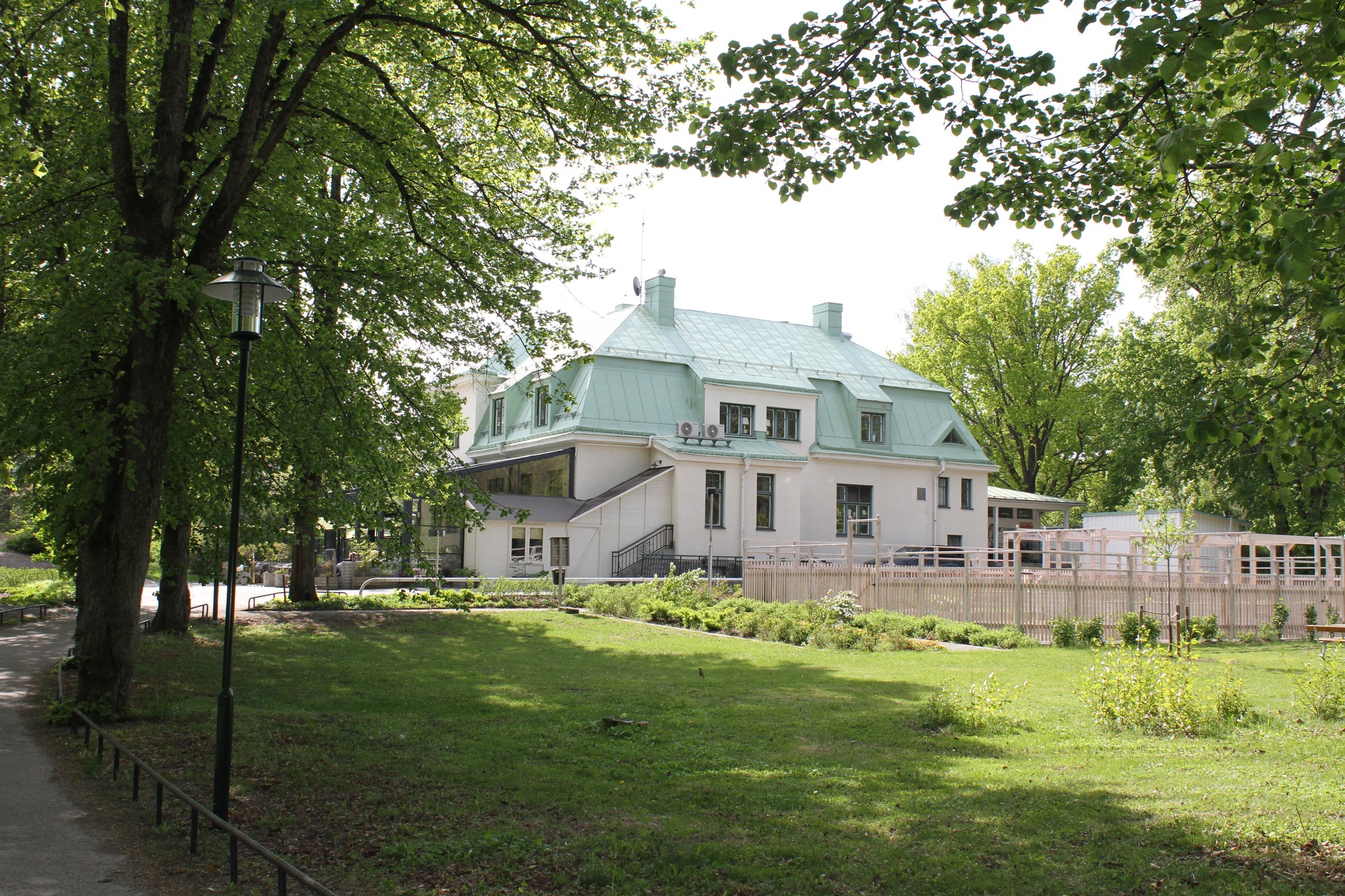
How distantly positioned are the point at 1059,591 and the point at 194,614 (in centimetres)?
2101

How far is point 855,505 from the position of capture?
43.5 m

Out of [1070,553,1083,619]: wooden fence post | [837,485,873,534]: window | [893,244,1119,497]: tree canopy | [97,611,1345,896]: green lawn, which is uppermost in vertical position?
[893,244,1119,497]: tree canopy

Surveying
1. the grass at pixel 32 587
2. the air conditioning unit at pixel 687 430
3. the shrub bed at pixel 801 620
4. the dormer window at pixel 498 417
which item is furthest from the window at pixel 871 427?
the grass at pixel 32 587

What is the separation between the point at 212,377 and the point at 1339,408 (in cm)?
1296

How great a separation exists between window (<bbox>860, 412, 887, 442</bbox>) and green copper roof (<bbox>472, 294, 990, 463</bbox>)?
0.61 feet

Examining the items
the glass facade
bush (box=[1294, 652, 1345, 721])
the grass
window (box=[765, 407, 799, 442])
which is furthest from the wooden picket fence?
the grass

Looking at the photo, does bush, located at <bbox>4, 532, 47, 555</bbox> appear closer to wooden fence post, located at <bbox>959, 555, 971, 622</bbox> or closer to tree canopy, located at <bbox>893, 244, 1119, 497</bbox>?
wooden fence post, located at <bbox>959, 555, 971, 622</bbox>

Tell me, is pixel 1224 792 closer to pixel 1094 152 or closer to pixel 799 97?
pixel 1094 152

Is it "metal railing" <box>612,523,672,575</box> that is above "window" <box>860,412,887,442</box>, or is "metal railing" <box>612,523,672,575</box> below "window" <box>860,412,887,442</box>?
below

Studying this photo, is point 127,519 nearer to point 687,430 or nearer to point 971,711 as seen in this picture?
point 971,711

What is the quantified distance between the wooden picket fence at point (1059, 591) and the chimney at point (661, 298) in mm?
18772

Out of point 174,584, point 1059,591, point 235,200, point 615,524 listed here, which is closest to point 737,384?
point 615,524

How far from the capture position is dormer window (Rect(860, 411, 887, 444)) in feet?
145

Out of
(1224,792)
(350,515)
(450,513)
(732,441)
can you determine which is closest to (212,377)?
(350,515)
